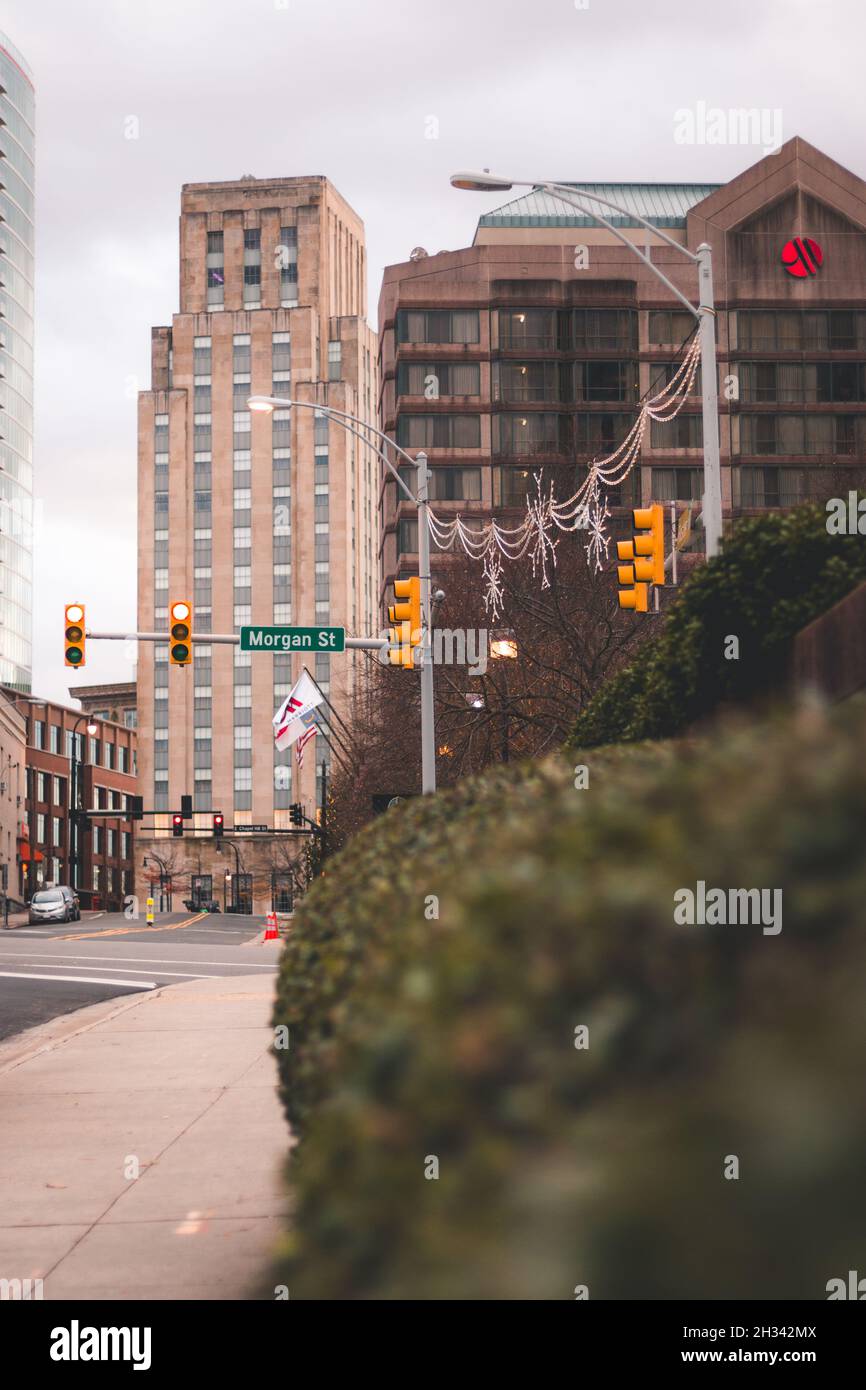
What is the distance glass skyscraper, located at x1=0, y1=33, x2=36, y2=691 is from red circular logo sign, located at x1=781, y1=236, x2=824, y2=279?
8666cm

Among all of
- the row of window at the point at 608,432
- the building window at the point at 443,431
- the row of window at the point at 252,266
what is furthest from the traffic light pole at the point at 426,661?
the row of window at the point at 252,266

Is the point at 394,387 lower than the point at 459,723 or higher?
higher

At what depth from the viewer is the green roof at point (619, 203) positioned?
8806cm

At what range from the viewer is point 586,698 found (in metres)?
31.1

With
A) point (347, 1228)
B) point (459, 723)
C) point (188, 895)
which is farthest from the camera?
point (188, 895)

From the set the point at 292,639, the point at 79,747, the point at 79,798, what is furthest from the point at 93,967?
the point at 79,747

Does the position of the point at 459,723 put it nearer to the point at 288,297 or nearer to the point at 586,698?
the point at 586,698

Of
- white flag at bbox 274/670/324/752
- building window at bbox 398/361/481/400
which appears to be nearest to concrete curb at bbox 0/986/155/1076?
white flag at bbox 274/670/324/752

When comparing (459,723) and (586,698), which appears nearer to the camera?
(586,698)

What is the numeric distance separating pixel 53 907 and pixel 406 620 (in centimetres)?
5493

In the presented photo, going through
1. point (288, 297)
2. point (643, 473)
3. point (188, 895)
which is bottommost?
point (188, 895)

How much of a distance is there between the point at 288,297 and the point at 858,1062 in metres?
157

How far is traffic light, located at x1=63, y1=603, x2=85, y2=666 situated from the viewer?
2650 cm
